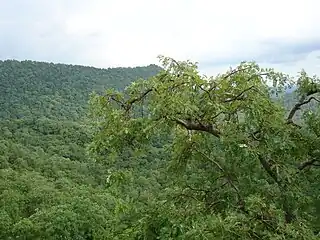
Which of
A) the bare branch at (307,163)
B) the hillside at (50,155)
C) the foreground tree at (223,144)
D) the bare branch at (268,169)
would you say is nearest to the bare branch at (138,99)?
the foreground tree at (223,144)

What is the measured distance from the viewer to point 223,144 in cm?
293

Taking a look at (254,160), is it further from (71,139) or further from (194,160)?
(71,139)

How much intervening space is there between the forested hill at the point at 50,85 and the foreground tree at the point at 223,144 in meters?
51.0

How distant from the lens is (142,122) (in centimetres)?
295

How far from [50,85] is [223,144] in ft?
239

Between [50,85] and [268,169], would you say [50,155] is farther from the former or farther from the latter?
[268,169]

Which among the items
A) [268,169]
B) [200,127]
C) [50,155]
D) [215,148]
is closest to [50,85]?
[50,155]

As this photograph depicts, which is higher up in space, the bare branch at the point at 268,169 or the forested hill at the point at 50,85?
the forested hill at the point at 50,85

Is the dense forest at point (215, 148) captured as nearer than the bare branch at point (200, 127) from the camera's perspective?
Yes

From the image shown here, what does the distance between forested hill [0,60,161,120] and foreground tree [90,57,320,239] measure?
5097 cm

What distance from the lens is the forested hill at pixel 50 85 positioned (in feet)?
201

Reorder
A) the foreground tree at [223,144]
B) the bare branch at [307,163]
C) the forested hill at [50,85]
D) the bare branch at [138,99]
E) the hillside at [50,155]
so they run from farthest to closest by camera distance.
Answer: the forested hill at [50,85] < the hillside at [50,155] < the bare branch at [307,163] < the bare branch at [138,99] < the foreground tree at [223,144]

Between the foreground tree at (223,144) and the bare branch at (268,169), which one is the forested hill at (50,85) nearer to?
Result: the foreground tree at (223,144)

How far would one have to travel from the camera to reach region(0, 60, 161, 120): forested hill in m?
61.2
